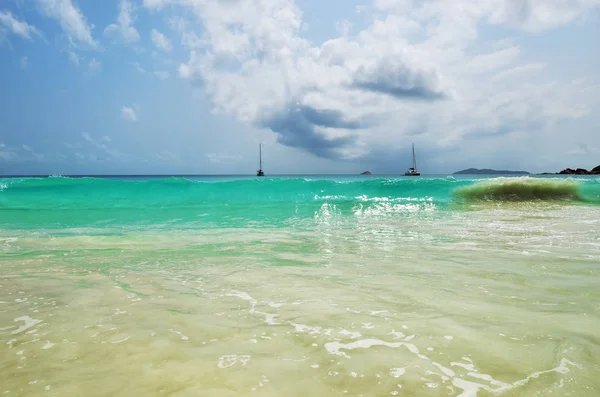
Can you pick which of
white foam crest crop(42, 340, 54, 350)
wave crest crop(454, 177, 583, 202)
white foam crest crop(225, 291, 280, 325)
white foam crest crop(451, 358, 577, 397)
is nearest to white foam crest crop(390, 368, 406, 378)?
white foam crest crop(451, 358, 577, 397)

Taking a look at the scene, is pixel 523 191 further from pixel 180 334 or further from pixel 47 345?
pixel 47 345

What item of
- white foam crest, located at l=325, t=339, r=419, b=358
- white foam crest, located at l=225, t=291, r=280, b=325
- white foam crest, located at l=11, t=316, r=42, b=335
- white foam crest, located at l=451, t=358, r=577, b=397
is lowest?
white foam crest, located at l=225, t=291, r=280, b=325

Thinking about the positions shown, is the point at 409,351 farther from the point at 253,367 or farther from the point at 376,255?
the point at 376,255

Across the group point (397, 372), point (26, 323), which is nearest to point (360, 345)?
point (397, 372)

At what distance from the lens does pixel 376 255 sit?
16.3ft

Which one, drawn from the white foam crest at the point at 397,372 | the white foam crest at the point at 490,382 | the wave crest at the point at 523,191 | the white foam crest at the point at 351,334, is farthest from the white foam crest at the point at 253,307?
the wave crest at the point at 523,191

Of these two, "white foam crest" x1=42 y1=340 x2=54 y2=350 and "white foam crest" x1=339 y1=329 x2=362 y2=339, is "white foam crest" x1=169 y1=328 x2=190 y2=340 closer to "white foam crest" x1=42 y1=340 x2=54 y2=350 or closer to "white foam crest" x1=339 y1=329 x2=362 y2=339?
"white foam crest" x1=42 y1=340 x2=54 y2=350

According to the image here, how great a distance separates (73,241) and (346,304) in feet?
19.3

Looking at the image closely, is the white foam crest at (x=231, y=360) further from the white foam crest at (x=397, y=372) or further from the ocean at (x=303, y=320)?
the white foam crest at (x=397, y=372)

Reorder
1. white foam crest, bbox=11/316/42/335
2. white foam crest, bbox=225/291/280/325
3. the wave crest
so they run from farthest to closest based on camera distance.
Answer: the wave crest, white foam crest, bbox=225/291/280/325, white foam crest, bbox=11/316/42/335

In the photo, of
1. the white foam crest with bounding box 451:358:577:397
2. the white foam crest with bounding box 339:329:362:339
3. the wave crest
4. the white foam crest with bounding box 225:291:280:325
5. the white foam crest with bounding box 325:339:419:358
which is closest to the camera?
the white foam crest with bounding box 451:358:577:397

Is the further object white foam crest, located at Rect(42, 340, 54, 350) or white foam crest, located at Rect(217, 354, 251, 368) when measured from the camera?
white foam crest, located at Rect(42, 340, 54, 350)

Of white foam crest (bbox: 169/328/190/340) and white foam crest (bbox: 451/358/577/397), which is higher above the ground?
white foam crest (bbox: 451/358/577/397)

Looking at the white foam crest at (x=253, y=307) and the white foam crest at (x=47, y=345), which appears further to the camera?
the white foam crest at (x=253, y=307)
